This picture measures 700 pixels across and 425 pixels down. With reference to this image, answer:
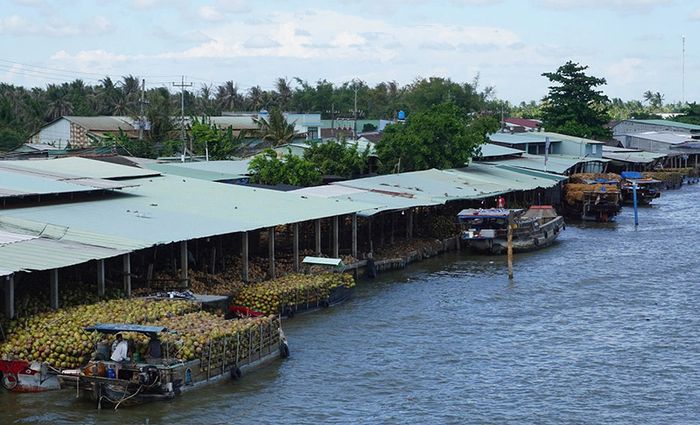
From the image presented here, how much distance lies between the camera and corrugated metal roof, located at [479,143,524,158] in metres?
73.2

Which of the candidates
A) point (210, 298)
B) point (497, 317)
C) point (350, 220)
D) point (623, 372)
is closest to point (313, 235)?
point (350, 220)

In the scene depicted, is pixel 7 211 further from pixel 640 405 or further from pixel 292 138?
pixel 292 138

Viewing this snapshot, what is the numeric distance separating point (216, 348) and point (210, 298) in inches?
200

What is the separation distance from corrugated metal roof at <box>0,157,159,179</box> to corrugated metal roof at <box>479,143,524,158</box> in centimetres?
3502

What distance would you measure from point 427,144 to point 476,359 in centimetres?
3333

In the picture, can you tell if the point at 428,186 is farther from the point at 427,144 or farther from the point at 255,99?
the point at 255,99

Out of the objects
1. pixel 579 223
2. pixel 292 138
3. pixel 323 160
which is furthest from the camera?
pixel 292 138

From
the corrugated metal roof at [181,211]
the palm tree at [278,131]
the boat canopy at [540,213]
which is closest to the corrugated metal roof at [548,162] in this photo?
the palm tree at [278,131]

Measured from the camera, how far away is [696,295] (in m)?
39.1

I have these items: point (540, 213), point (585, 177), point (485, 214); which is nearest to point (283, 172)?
point (485, 214)

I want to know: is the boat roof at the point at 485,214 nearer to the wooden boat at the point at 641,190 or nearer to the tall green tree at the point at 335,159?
the tall green tree at the point at 335,159

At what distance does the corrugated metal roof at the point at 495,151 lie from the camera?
73250mm

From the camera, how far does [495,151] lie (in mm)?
75625

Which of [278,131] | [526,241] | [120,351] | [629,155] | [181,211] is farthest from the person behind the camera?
[629,155]
